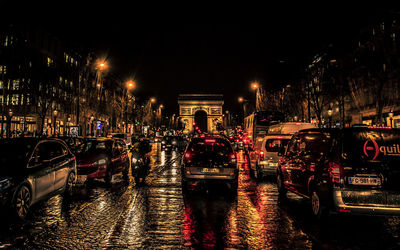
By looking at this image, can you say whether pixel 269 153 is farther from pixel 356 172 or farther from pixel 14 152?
pixel 14 152

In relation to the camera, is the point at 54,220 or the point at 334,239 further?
the point at 54,220

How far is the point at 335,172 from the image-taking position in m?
6.37

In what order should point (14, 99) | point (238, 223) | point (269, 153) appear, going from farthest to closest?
point (14, 99), point (269, 153), point (238, 223)

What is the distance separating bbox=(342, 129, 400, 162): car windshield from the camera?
6.39 m

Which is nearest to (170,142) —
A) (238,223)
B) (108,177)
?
(108,177)

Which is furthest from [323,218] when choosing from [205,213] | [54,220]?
[54,220]

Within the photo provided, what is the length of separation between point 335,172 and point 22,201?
599 cm

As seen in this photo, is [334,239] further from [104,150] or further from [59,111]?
[59,111]

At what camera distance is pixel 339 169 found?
6328 millimetres

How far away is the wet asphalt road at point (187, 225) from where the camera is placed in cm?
553

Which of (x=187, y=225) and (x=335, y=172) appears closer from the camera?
(x=335, y=172)

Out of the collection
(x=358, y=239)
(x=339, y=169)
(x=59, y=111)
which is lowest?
(x=358, y=239)

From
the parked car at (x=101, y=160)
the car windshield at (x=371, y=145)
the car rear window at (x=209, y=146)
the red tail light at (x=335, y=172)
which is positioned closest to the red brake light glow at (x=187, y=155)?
the car rear window at (x=209, y=146)

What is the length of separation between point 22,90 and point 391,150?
150ft
